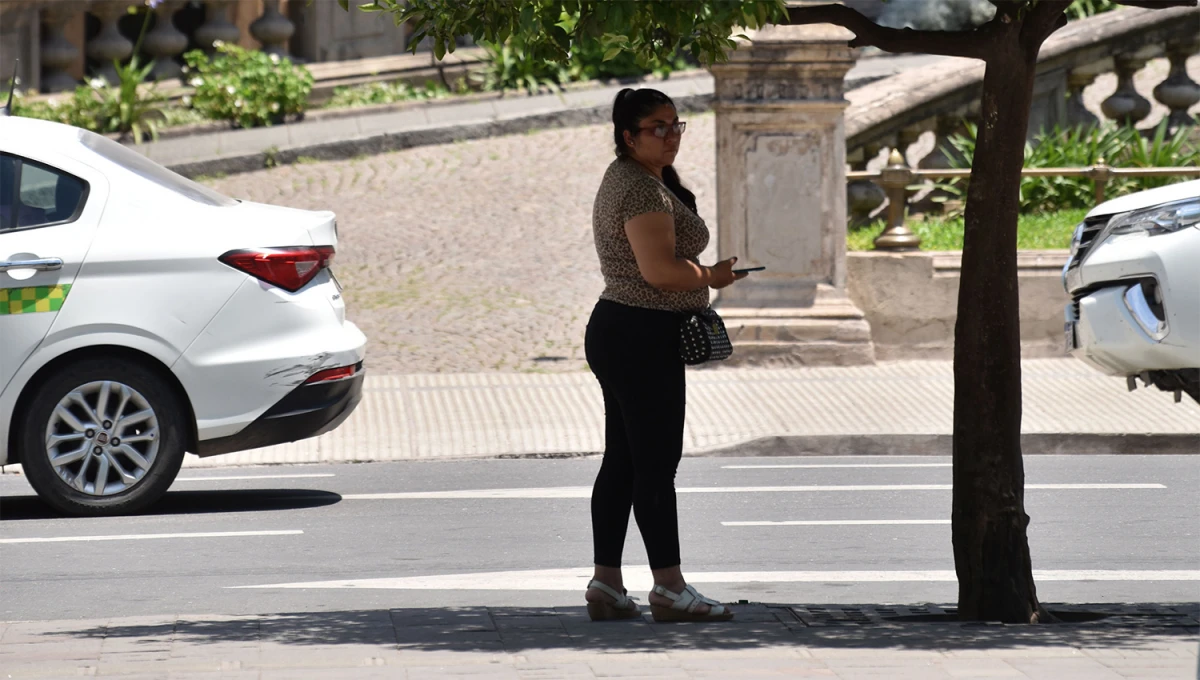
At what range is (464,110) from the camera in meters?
19.3

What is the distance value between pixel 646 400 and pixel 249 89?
45.4 ft

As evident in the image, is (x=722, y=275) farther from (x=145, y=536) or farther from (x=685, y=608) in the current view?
(x=145, y=536)

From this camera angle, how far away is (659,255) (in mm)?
5805

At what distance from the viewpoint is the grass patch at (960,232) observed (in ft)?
45.2

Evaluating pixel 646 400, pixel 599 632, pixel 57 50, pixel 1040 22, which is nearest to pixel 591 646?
pixel 599 632

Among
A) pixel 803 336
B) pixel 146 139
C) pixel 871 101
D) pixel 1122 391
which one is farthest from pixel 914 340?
pixel 146 139

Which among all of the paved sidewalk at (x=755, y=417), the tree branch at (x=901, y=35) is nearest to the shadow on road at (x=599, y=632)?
the tree branch at (x=901, y=35)

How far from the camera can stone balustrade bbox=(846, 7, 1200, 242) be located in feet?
50.2

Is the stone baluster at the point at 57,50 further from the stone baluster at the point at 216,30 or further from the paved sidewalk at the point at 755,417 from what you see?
the paved sidewalk at the point at 755,417

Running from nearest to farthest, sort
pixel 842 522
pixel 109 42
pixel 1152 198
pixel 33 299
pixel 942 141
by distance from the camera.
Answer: pixel 33 299
pixel 842 522
pixel 1152 198
pixel 942 141
pixel 109 42

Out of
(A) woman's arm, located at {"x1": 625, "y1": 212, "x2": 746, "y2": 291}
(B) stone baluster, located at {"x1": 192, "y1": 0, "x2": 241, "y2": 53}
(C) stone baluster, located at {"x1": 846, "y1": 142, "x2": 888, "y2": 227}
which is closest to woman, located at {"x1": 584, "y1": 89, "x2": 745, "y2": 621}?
(A) woman's arm, located at {"x1": 625, "y1": 212, "x2": 746, "y2": 291}

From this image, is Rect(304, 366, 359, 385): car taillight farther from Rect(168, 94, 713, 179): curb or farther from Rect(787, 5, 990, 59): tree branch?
Rect(168, 94, 713, 179): curb

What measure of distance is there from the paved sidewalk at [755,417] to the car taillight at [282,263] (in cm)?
191

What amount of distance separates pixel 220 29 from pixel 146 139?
6.92 ft
